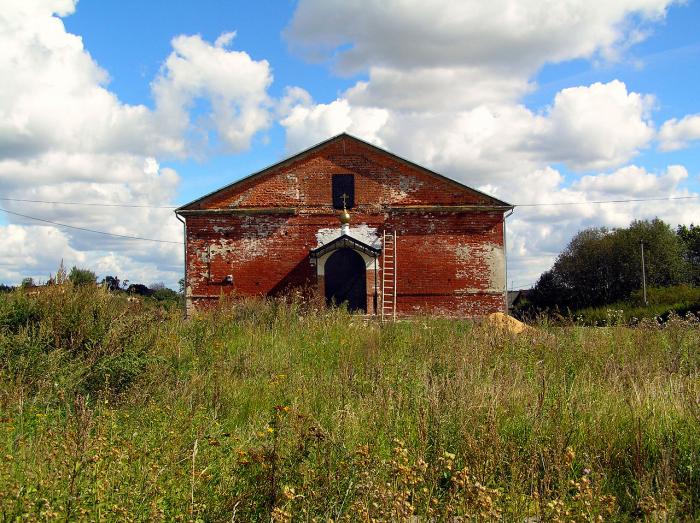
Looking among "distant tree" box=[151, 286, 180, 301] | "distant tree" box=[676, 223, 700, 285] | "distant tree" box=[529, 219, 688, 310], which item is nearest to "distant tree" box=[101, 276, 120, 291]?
"distant tree" box=[151, 286, 180, 301]

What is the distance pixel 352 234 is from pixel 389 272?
6.30 ft

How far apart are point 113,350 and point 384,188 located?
15.5 meters

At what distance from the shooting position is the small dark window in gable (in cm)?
2183

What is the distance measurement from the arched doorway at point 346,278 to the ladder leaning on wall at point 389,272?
730 millimetres

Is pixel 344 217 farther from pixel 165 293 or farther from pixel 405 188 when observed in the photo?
pixel 165 293

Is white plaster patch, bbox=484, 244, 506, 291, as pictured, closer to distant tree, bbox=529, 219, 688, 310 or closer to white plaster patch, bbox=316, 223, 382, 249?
white plaster patch, bbox=316, 223, 382, 249

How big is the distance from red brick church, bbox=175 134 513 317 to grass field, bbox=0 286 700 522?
12.3m

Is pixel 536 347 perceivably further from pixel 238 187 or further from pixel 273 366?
pixel 238 187

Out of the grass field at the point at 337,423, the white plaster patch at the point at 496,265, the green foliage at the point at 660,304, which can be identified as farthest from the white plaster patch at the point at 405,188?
the grass field at the point at 337,423

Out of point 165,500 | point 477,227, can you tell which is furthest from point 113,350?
point 477,227

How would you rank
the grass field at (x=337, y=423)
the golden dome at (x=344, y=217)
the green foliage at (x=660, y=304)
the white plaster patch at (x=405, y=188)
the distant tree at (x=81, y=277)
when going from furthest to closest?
the green foliage at (x=660, y=304), the white plaster patch at (x=405, y=188), the golden dome at (x=344, y=217), the distant tree at (x=81, y=277), the grass field at (x=337, y=423)

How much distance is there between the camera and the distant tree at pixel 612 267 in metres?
43.7

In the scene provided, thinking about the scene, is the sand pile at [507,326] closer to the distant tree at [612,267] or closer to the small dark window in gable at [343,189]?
the small dark window in gable at [343,189]

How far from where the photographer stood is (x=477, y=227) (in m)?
21.5
